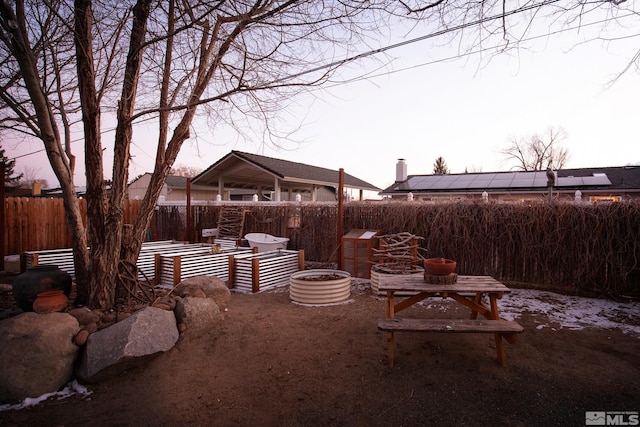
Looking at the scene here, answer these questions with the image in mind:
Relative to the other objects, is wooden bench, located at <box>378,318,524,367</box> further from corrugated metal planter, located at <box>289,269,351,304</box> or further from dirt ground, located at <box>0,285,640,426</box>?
corrugated metal planter, located at <box>289,269,351,304</box>

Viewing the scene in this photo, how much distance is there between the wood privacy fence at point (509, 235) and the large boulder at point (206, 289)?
380cm

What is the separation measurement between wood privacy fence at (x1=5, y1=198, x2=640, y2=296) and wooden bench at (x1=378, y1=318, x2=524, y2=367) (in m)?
3.69

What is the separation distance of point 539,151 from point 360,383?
126 ft

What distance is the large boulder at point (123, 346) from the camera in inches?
118

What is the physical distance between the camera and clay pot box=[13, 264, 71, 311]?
3.83 meters

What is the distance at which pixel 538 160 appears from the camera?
113 ft

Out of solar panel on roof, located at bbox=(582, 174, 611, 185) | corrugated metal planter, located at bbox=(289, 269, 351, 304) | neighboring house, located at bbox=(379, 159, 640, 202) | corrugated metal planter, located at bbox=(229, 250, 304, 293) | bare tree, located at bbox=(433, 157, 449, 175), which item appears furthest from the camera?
bare tree, located at bbox=(433, 157, 449, 175)

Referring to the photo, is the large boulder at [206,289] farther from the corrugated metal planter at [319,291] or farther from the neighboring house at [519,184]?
the neighboring house at [519,184]

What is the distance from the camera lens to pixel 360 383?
3.01 metres

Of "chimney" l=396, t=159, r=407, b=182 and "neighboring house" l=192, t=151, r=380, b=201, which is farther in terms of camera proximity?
"chimney" l=396, t=159, r=407, b=182

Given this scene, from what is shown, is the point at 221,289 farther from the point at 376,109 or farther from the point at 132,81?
the point at 376,109

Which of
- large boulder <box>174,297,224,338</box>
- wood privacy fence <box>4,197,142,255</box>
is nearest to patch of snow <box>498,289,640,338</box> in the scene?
large boulder <box>174,297,224,338</box>

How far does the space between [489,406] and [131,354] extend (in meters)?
2.86

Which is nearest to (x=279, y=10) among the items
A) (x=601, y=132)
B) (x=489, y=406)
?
(x=489, y=406)
